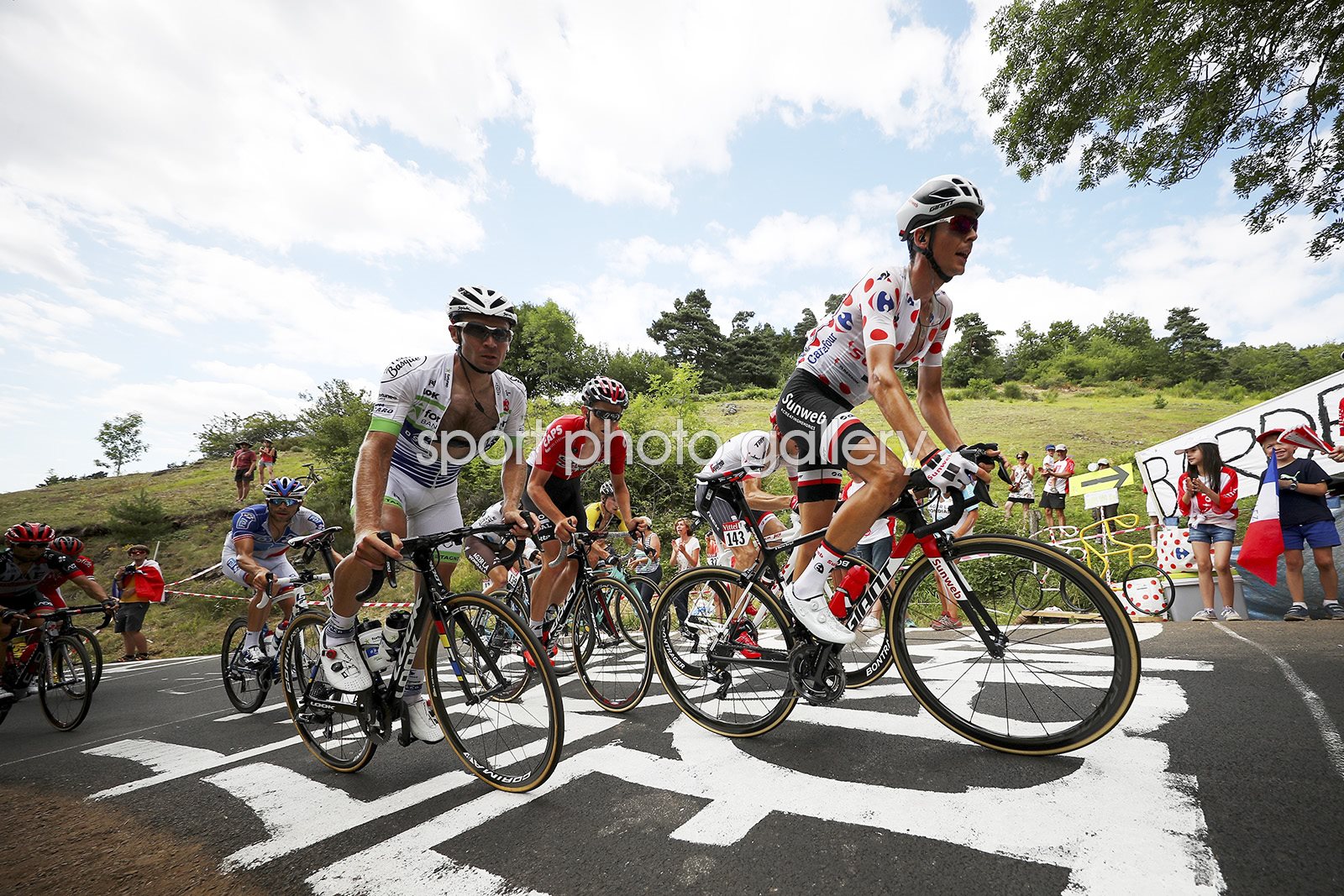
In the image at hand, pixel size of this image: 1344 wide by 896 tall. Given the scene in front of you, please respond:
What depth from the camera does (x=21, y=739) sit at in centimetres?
499

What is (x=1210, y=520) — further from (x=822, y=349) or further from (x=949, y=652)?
(x=822, y=349)

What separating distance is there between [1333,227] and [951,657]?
23.0 ft

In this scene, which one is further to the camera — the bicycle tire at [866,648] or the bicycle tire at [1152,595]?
the bicycle tire at [1152,595]

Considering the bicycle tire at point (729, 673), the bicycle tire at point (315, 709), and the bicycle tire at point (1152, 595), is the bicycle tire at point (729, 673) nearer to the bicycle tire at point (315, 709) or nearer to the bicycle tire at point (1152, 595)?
the bicycle tire at point (315, 709)

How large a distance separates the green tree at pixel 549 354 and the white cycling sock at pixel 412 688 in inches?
1311

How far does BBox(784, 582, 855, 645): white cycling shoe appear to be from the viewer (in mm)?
2646

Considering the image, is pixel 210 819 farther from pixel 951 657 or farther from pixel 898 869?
pixel 951 657

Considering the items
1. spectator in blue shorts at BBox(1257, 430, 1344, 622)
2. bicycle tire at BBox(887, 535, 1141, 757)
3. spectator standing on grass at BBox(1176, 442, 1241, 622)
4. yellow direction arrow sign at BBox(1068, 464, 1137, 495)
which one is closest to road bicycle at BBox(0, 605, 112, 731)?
bicycle tire at BBox(887, 535, 1141, 757)

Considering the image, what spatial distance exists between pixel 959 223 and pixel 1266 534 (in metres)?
7.16

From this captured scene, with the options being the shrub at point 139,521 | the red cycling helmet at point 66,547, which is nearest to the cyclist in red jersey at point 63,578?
the red cycling helmet at point 66,547

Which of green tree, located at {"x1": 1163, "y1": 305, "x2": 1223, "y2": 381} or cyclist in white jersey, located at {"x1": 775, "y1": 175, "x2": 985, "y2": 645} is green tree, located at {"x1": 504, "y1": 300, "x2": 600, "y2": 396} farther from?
green tree, located at {"x1": 1163, "y1": 305, "x2": 1223, "y2": 381}

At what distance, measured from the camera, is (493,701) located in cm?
272

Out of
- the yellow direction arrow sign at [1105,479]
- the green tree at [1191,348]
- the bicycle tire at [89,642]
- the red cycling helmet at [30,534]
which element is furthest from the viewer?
the green tree at [1191,348]

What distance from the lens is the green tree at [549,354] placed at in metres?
40.7
